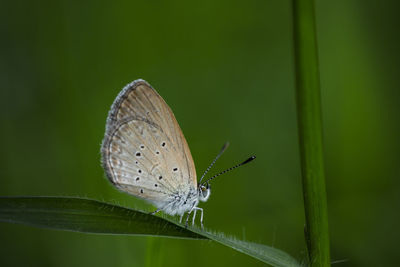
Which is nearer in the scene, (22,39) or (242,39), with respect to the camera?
(22,39)

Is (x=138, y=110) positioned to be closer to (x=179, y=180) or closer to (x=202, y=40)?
(x=179, y=180)

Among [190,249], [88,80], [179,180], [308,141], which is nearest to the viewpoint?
[308,141]

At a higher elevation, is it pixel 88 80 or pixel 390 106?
pixel 88 80

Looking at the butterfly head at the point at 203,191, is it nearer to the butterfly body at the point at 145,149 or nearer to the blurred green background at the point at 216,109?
the butterfly body at the point at 145,149

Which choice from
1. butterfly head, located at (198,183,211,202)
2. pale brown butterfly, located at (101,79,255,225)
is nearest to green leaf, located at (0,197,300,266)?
pale brown butterfly, located at (101,79,255,225)

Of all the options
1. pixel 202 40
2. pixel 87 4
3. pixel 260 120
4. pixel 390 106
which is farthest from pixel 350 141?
pixel 87 4

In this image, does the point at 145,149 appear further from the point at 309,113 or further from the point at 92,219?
the point at 309,113

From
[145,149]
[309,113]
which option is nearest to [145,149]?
[145,149]
